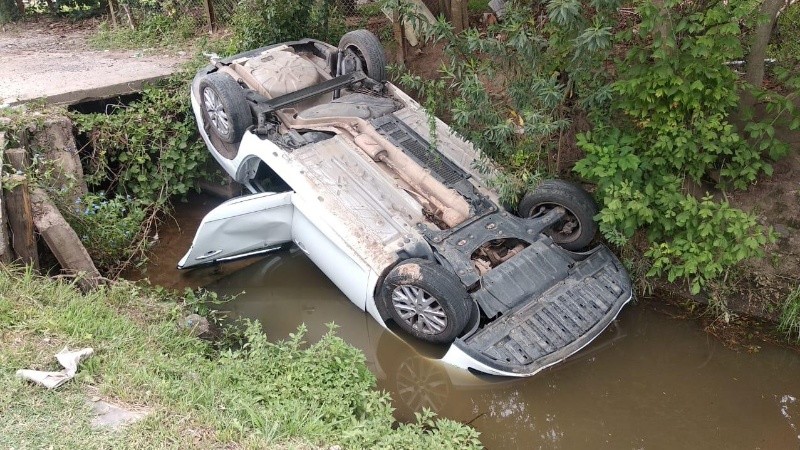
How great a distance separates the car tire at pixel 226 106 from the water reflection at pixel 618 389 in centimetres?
174

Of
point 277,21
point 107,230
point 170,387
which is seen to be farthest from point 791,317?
point 277,21

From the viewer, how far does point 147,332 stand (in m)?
4.43

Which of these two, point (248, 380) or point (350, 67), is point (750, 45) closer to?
point (350, 67)

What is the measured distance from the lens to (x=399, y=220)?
5.39 meters

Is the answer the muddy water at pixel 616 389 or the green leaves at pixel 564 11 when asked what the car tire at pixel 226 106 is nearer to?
the muddy water at pixel 616 389

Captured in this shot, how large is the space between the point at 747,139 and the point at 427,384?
339 centimetres

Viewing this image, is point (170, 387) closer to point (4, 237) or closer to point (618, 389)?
point (4, 237)

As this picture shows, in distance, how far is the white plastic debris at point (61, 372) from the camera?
364cm

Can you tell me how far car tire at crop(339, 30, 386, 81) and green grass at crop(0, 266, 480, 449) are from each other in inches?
134

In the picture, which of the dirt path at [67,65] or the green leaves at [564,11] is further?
the dirt path at [67,65]

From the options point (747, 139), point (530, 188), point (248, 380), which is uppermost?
point (747, 139)

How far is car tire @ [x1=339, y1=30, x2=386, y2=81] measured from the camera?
6.91 metres

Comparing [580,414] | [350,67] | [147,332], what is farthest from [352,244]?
[350,67]

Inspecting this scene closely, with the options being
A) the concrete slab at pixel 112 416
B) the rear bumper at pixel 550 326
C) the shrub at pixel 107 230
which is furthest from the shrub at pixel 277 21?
the concrete slab at pixel 112 416
